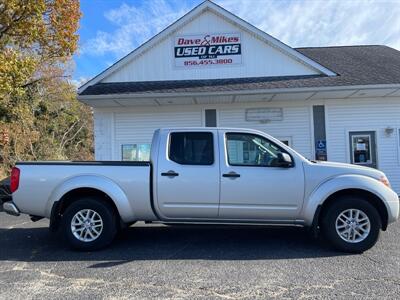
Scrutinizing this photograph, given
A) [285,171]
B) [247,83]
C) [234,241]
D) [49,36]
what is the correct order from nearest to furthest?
1. [285,171]
2. [234,241]
3. [247,83]
4. [49,36]

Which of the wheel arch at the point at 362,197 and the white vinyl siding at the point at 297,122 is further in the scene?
the white vinyl siding at the point at 297,122

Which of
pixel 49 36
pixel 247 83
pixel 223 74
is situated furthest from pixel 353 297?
pixel 49 36

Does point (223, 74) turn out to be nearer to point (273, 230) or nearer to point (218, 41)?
point (218, 41)

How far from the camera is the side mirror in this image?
21.1ft

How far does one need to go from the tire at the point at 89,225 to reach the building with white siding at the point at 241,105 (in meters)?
7.59

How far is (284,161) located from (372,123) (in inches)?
354

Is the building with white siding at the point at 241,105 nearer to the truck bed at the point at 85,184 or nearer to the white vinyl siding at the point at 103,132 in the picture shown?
the white vinyl siding at the point at 103,132

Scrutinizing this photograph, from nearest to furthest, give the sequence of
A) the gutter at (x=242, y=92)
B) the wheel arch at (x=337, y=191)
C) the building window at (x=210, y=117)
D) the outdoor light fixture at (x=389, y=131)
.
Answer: the wheel arch at (x=337, y=191) < the gutter at (x=242, y=92) < the outdoor light fixture at (x=389, y=131) < the building window at (x=210, y=117)

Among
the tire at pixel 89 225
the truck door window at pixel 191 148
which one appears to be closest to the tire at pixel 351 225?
the truck door window at pixel 191 148

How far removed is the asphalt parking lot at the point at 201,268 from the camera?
479cm

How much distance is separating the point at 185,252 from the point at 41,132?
28.6m

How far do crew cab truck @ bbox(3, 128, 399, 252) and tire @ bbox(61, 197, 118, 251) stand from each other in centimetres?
2

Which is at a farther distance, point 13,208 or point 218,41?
point 218,41

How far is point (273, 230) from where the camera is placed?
8.05m
